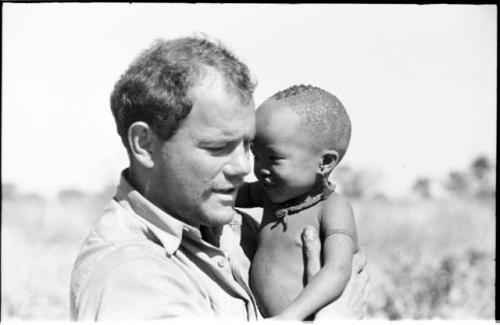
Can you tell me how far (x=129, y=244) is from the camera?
8.07 ft

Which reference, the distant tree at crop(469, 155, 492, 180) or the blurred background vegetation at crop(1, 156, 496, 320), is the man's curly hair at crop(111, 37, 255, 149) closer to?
the blurred background vegetation at crop(1, 156, 496, 320)

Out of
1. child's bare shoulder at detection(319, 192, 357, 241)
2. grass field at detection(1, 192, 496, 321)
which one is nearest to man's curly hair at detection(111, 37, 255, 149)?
child's bare shoulder at detection(319, 192, 357, 241)

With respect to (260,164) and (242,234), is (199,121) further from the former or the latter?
(242,234)

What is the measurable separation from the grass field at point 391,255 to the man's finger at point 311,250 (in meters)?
3.87

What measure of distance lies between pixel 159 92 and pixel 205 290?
25.1 inches

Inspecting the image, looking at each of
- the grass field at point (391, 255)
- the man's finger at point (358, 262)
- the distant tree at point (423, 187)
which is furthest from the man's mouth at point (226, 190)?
the distant tree at point (423, 187)

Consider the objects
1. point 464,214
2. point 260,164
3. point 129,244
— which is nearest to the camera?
point 129,244

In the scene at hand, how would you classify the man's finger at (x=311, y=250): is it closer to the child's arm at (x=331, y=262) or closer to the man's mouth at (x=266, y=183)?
the child's arm at (x=331, y=262)

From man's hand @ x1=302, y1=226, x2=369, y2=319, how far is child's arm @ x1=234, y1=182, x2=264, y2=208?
27 cm

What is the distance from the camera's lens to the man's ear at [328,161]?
3.04m

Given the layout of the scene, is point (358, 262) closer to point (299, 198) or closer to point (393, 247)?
point (299, 198)

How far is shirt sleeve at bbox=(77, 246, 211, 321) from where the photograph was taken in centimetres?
227

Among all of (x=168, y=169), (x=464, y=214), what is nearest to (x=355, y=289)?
(x=168, y=169)

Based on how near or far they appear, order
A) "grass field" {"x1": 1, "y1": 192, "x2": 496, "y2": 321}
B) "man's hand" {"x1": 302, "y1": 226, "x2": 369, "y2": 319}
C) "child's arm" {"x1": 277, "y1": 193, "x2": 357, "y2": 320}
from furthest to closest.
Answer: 1. "grass field" {"x1": 1, "y1": 192, "x2": 496, "y2": 321}
2. "man's hand" {"x1": 302, "y1": 226, "x2": 369, "y2": 319}
3. "child's arm" {"x1": 277, "y1": 193, "x2": 357, "y2": 320}
